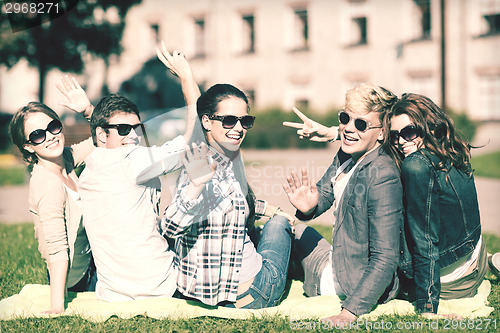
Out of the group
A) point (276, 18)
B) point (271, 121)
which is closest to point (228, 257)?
point (271, 121)

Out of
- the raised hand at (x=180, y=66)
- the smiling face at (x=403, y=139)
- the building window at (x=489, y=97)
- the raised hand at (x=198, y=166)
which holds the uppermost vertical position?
the building window at (x=489, y=97)

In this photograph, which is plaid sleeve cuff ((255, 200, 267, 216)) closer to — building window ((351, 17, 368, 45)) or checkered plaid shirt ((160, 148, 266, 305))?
checkered plaid shirt ((160, 148, 266, 305))

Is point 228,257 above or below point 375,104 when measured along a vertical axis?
below

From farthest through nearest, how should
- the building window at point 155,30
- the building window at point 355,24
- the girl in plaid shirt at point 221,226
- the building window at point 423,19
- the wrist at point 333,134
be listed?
the building window at point 155,30
the building window at point 355,24
the building window at point 423,19
the wrist at point 333,134
the girl in plaid shirt at point 221,226

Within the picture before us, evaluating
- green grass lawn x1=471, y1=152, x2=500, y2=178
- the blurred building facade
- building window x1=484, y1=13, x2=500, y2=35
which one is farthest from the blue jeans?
building window x1=484, y1=13, x2=500, y2=35

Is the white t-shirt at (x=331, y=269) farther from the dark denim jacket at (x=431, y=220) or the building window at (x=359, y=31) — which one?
the building window at (x=359, y=31)

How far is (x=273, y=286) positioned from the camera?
150 inches

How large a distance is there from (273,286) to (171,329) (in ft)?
2.45

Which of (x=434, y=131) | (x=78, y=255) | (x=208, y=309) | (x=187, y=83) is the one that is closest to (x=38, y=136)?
(x=78, y=255)

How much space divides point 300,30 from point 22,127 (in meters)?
24.4

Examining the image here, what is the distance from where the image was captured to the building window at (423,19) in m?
24.2

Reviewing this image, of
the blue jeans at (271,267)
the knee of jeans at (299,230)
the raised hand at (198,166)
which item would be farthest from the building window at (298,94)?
the raised hand at (198,166)

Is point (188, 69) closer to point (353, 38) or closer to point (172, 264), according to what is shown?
point (172, 264)

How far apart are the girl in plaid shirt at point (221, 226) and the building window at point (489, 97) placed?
22.2 meters
